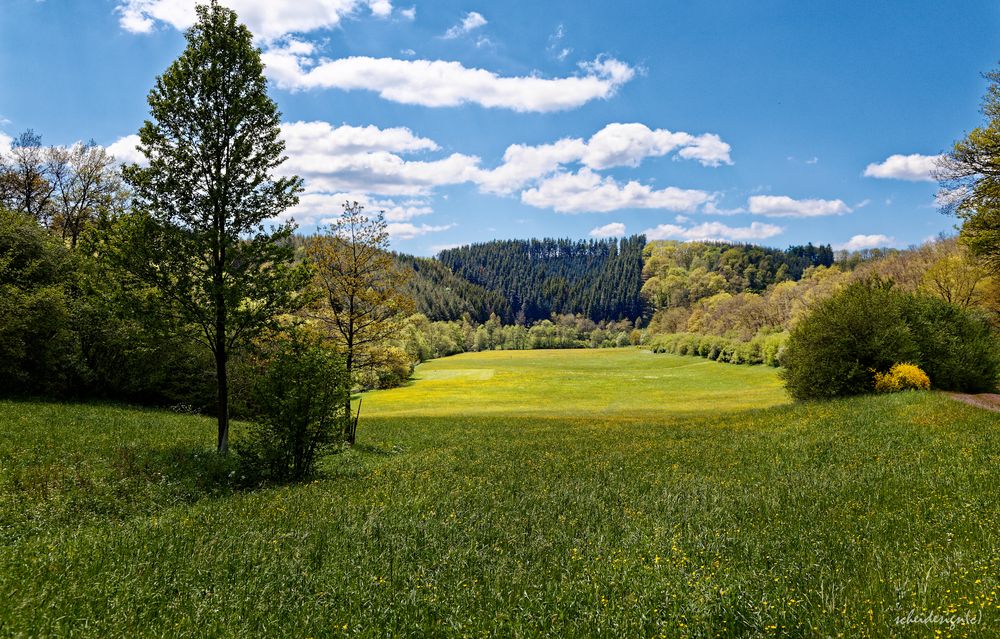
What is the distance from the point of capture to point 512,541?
8.52m

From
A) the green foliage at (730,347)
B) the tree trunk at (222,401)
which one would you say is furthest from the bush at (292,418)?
the green foliage at (730,347)

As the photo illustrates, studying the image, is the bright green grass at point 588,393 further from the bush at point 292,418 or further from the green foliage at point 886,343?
the bush at point 292,418

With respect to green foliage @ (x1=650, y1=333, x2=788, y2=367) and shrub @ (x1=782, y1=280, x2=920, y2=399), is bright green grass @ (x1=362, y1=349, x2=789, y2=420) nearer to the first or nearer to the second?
green foliage @ (x1=650, y1=333, x2=788, y2=367)

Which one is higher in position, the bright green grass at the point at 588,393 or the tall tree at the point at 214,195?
the tall tree at the point at 214,195

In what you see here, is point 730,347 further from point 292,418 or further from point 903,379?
point 292,418

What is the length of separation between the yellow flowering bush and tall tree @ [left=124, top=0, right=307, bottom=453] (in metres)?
31.9

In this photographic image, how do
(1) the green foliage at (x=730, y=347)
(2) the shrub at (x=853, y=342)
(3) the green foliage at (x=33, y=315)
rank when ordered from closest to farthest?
(3) the green foliage at (x=33, y=315) < (2) the shrub at (x=853, y=342) < (1) the green foliage at (x=730, y=347)

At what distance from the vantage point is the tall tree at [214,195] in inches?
584

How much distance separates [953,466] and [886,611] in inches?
387

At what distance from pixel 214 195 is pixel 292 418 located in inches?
294

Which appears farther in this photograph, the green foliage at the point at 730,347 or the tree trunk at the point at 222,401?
the green foliage at the point at 730,347

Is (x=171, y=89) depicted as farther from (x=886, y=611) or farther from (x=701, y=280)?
(x=701, y=280)

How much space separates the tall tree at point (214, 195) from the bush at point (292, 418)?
238 centimetres

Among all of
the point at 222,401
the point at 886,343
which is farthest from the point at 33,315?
the point at 886,343
